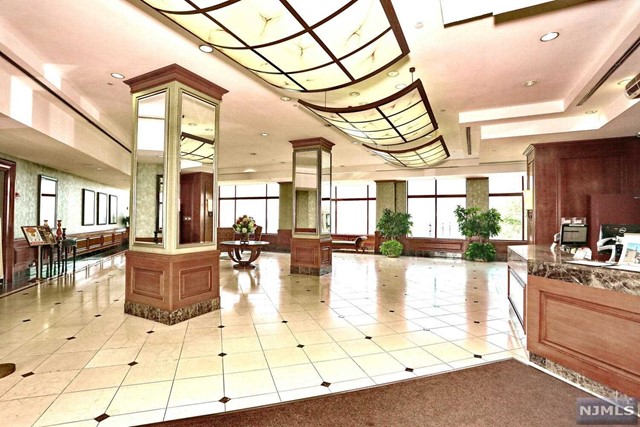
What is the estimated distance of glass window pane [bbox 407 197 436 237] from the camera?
506 inches

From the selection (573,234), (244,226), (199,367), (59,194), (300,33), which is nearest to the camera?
(300,33)

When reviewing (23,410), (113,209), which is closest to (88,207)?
(113,209)

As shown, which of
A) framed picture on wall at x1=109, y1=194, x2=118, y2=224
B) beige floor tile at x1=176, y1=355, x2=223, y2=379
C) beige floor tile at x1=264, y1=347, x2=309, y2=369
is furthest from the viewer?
framed picture on wall at x1=109, y1=194, x2=118, y2=224

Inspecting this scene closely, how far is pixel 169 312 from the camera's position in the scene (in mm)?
4250

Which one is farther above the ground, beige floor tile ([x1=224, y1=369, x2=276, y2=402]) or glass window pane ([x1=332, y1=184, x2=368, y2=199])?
glass window pane ([x1=332, y1=184, x2=368, y2=199])

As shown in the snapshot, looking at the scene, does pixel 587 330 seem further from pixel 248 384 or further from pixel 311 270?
pixel 311 270

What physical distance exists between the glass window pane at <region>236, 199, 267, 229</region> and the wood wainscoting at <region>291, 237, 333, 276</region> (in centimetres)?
776

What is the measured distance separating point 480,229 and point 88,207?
1340 centimetres

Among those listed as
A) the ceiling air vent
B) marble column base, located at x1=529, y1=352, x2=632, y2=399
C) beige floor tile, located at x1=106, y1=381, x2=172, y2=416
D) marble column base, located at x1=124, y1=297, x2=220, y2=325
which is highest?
the ceiling air vent

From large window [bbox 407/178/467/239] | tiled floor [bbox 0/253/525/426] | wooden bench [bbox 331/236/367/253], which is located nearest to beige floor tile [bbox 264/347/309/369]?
tiled floor [bbox 0/253/525/426]

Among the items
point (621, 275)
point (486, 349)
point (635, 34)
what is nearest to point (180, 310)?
point (486, 349)

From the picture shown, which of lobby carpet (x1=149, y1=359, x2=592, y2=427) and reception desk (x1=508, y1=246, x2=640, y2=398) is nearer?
lobby carpet (x1=149, y1=359, x2=592, y2=427)

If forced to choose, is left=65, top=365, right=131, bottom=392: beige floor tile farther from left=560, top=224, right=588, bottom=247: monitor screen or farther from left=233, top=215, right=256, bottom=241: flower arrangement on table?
left=233, top=215, right=256, bottom=241: flower arrangement on table

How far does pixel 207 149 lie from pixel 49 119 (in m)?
2.94
